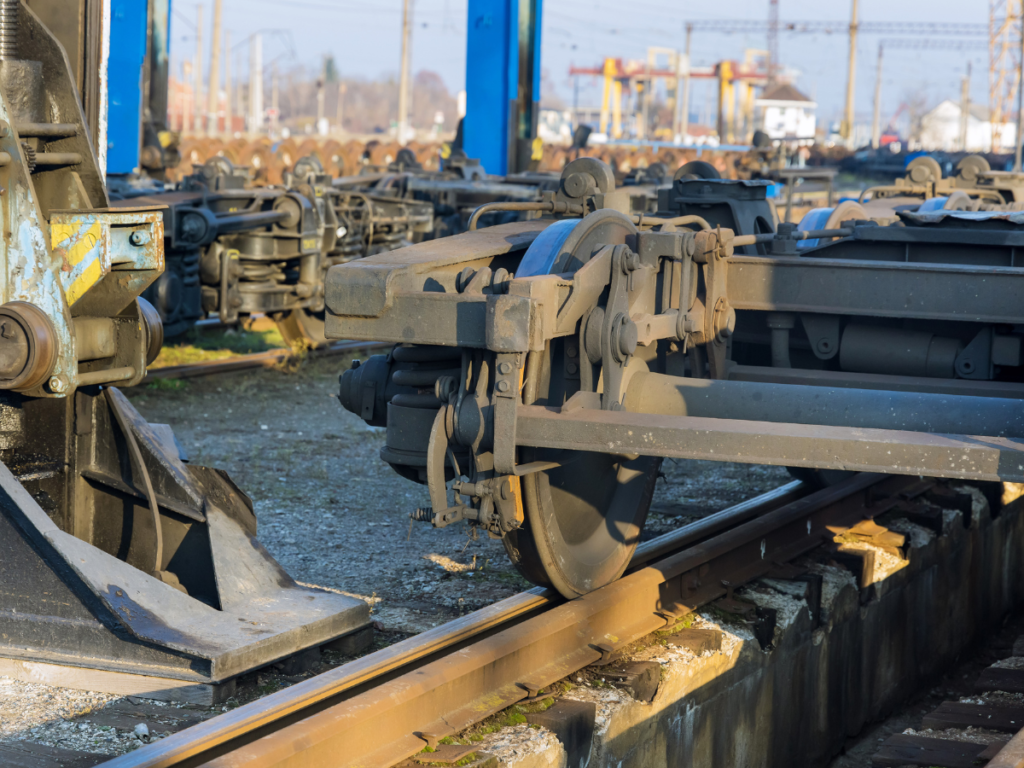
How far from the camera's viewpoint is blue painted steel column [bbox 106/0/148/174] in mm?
12312

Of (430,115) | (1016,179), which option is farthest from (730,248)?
(430,115)

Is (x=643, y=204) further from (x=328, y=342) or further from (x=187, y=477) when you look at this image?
(x=187, y=477)

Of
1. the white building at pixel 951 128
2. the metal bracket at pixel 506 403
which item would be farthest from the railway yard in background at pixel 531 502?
the white building at pixel 951 128

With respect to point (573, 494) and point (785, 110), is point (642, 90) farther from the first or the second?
point (573, 494)

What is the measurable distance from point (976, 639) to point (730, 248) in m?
3.56

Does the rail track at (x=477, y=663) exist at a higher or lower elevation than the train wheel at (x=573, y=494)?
lower

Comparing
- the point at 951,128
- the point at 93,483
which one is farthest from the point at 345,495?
the point at 951,128

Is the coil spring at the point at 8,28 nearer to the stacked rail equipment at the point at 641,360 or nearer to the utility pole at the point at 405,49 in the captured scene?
the stacked rail equipment at the point at 641,360

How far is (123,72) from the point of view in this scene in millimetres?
12430

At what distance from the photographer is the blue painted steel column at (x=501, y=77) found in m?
18.9

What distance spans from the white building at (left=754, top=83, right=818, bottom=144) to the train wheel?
101 meters

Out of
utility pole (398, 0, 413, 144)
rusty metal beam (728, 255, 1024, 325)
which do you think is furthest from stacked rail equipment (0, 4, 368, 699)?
utility pole (398, 0, 413, 144)

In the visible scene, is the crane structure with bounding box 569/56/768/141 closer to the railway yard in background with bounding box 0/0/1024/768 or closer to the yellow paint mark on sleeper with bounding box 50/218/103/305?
the railway yard in background with bounding box 0/0/1024/768

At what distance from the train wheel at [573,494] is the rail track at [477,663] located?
123mm
